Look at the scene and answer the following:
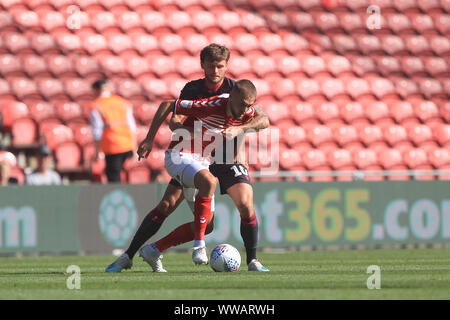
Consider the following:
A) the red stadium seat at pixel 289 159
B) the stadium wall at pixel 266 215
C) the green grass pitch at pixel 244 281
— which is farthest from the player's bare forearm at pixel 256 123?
the red stadium seat at pixel 289 159

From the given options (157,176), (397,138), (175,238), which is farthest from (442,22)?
(175,238)

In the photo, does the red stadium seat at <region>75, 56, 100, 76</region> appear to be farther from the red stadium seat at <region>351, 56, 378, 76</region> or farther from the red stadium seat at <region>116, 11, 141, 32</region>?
the red stadium seat at <region>351, 56, 378, 76</region>

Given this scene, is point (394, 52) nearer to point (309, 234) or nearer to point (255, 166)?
point (255, 166)

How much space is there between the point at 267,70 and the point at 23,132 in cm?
447

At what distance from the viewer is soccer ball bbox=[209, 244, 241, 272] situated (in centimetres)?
731

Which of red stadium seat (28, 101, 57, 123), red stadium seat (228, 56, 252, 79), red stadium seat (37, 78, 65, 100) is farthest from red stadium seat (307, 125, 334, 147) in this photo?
red stadium seat (28, 101, 57, 123)

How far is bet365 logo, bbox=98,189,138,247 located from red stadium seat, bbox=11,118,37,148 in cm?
212

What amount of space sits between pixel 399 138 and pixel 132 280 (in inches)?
367

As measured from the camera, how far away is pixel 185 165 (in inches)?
283

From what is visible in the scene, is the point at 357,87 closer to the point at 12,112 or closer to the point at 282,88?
the point at 282,88

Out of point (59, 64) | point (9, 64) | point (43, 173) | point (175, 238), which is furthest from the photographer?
point (59, 64)

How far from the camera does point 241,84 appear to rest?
6938 millimetres

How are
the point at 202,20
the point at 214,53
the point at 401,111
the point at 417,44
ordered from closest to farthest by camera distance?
1. the point at 214,53
2. the point at 401,111
3. the point at 202,20
4. the point at 417,44
